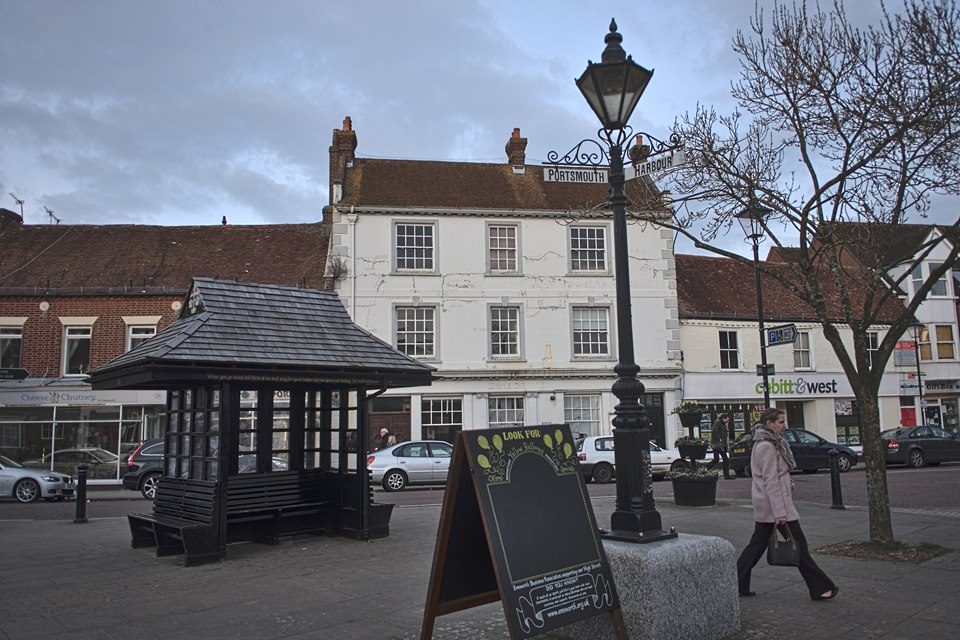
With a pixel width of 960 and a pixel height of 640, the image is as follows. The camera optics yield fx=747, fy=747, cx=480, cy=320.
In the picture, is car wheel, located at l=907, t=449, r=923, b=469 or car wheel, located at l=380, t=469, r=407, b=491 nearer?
car wheel, located at l=380, t=469, r=407, b=491

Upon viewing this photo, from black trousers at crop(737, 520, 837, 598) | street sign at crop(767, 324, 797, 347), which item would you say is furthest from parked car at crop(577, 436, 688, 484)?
black trousers at crop(737, 520, 837, 598)

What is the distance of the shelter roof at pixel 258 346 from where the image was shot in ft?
31.0

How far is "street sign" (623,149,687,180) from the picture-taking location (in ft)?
23.7

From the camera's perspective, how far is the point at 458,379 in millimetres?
25969

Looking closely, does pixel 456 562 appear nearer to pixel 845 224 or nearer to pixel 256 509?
pixel 256 509

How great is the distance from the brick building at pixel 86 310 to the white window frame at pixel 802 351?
19.1 metres

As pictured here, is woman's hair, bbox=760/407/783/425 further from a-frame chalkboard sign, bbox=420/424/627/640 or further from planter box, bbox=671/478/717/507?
planter box, bbox=671/478/717/507

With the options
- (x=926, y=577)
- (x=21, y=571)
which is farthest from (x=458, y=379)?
Answer: (x=926, y=577)

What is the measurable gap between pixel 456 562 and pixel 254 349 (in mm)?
5820

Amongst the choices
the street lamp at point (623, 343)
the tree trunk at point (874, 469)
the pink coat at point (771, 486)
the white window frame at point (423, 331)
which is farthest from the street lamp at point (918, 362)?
the street lamp at point (623, 343)

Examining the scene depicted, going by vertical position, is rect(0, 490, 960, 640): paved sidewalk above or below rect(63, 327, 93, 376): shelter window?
below

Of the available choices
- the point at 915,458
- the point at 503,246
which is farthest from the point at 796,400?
the point at 503,246

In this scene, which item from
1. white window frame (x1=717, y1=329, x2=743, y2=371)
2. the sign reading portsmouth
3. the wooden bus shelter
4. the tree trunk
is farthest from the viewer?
white window frame (x1=717, y1=329, x2=743, y2=371)

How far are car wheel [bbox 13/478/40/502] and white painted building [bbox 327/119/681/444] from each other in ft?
33.4
